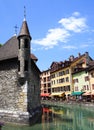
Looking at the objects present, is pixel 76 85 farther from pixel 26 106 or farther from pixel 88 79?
pixel 26 106

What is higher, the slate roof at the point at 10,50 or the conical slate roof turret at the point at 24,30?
the conical slate roof turret at the point at 24,30

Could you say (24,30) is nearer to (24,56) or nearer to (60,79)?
(24,56)

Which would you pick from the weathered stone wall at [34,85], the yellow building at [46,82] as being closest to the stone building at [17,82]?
the weathered stone wall at [34,85]

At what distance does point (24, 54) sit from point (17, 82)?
3.06 m

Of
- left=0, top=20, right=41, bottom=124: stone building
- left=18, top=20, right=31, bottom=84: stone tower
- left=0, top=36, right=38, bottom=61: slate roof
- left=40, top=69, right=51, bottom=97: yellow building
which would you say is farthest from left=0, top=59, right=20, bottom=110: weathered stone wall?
left=40, top=69, right=51, bottom=97: yellow building

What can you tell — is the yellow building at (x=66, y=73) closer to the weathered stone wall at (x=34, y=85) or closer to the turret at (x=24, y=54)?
the weathered stone wall at (x=34, y=85)

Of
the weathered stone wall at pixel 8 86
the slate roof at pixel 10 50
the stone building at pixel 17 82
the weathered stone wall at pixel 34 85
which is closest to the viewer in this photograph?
the stone building at pixel 17 82

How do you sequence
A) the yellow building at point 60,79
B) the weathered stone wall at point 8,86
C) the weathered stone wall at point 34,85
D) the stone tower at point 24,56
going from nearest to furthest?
1. the stone tower at point 24,56
2. the weathered stone wall at point 8,86
3. the weathered stone wall at point 34,85
4. the yellow building at point 60,79

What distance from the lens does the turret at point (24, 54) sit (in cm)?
2931

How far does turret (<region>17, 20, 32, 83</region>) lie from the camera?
2931 cm

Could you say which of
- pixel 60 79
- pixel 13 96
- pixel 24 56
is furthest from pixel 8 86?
pixel 60 79

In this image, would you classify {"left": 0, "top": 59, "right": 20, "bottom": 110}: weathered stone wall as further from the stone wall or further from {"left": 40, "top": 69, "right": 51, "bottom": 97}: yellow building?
{"left": 40, "top": 69, "right": 51, "bottom": 97}: yellow building

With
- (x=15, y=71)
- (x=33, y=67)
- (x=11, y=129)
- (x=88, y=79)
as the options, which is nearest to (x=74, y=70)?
(x=88, y=79)

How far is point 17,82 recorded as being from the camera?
29516 mm
